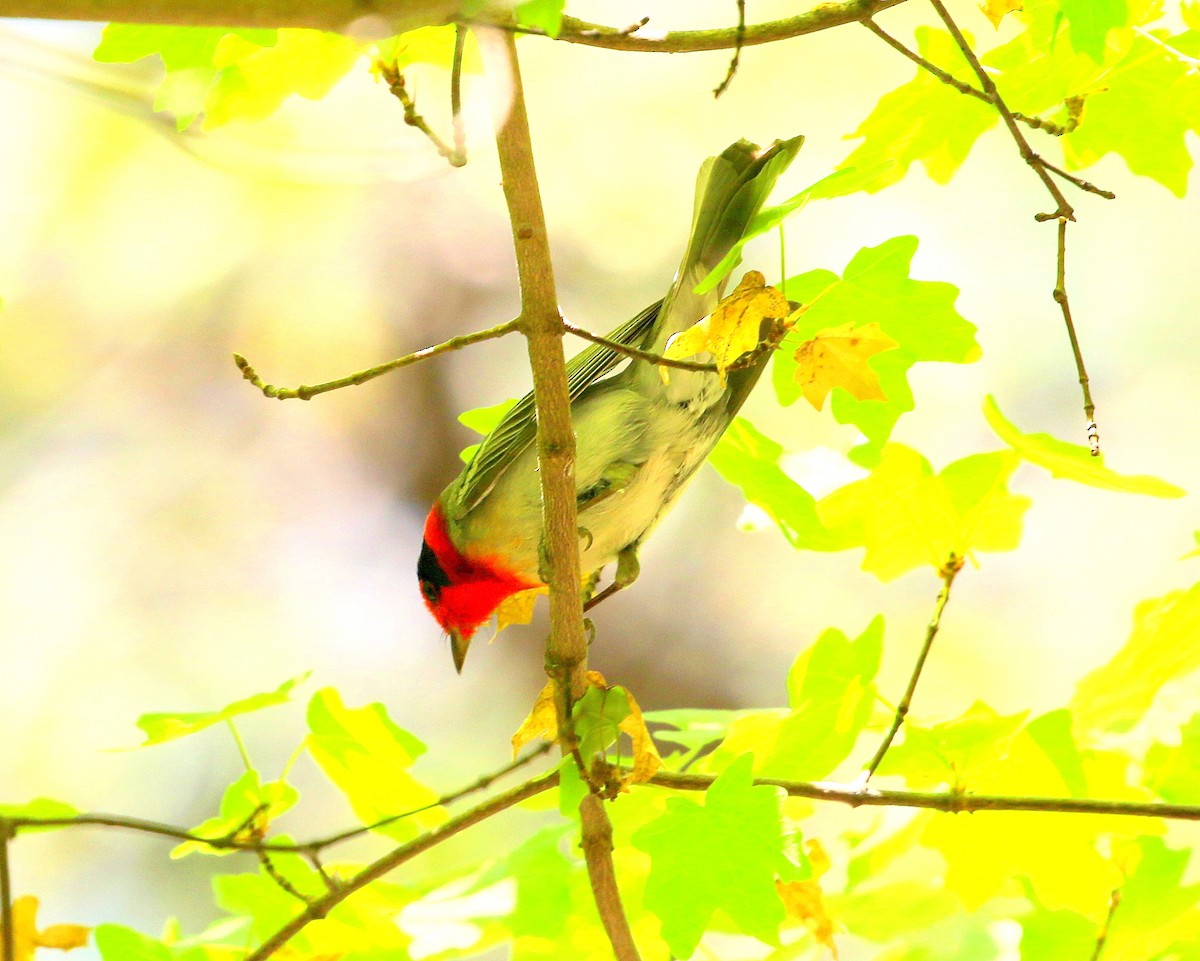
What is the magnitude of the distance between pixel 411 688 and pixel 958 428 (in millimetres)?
2294

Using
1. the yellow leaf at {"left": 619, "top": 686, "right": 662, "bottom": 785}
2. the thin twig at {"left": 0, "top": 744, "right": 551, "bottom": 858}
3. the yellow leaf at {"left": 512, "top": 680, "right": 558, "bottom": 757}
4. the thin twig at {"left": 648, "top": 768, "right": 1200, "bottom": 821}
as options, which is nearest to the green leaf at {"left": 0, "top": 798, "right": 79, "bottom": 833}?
the thin twig at {"left": 0, "top": 744, "right": 551, "bottom": 858}

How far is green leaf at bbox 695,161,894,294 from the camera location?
1026mm

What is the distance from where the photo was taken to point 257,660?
14.6ft

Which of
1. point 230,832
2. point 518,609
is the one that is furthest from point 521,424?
point 230,832

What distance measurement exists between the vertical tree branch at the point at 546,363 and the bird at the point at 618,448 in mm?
496

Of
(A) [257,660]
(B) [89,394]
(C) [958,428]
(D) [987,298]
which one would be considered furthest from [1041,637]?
(B) [89,394]

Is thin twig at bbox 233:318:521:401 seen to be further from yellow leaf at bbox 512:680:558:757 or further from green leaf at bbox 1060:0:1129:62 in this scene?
green leaf at bbox 1060:0:1129:62

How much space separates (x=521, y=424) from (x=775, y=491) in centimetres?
61

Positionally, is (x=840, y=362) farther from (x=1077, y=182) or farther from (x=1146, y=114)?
(x=1146, y=114)

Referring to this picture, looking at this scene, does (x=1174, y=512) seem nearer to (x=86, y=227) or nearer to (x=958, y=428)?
(x=958, y=428)

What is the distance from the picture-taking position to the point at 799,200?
1.03 meters

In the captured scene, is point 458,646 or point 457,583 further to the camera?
point 458,646

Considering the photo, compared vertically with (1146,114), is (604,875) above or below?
below

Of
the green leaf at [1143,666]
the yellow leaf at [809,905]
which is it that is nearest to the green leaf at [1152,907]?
the green leaf at [1143,666]
